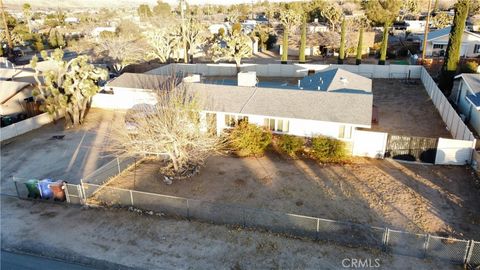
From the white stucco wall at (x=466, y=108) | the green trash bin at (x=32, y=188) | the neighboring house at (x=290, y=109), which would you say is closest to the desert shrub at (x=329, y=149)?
the neighboring house at (x=290, y=109)

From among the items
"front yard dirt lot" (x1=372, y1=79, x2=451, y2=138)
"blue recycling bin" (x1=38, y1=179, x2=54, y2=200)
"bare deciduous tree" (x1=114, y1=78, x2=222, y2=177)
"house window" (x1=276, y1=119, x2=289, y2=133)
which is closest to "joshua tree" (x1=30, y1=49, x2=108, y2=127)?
"bare deciduous tree" (x1=114, y1=78, x2=222, y2=177)

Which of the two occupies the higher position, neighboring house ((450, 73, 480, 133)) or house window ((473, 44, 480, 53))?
house window ((473, 44, 480, 53))

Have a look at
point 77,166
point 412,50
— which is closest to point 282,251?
point 77,166

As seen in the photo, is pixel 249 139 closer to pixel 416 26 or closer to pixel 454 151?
pixel 454 151

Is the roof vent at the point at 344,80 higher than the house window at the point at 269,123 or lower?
higher

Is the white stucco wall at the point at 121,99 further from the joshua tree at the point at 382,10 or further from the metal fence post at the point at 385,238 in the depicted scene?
the joshua tree at the point at 382,10

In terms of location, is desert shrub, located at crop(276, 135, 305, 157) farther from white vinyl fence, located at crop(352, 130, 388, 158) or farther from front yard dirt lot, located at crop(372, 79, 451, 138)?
front yard dirt lot, located at crop(372, 79, 451, 138)
